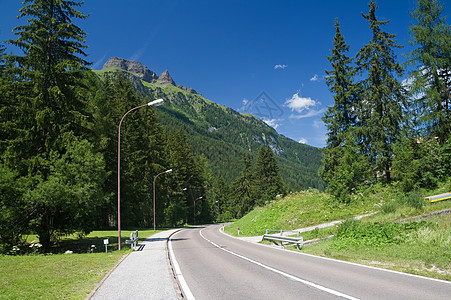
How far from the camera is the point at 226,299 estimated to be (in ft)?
20.7

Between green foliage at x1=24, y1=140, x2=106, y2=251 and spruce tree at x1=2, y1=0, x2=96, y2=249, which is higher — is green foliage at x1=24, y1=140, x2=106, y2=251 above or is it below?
below

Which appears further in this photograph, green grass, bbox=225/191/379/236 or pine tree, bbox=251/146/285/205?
pine tree, bbox=251/146/285/205

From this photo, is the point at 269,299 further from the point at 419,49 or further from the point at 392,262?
the point at 419,49

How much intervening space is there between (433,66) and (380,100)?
517 cm

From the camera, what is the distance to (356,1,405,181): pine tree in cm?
2755

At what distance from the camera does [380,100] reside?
28547 millimetres

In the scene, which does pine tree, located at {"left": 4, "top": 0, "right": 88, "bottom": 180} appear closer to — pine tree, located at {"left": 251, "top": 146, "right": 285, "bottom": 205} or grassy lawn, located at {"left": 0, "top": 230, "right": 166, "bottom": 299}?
grassy lawn, located at {"left": 0, "top": 230, "right": 166, "bottom": 299}

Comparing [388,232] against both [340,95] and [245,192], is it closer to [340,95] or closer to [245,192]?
[340,95]

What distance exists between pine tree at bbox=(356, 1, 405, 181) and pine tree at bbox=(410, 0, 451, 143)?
7.74 ft

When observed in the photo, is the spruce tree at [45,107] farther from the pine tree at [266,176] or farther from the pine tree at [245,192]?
the pine tree at [245,192]

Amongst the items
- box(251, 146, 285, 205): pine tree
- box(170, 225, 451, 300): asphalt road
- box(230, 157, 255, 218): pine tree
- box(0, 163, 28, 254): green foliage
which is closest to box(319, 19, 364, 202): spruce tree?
box(170, 225, 451, 300): asphalt road

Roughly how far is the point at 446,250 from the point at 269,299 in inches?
296

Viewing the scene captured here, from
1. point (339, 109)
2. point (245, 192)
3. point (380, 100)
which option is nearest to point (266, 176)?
point (245, 192)

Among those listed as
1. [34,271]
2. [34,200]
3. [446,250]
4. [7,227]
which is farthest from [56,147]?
[446,250]
